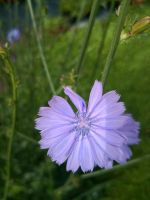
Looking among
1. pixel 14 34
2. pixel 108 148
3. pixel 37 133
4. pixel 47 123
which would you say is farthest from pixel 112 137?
pixel 14 34

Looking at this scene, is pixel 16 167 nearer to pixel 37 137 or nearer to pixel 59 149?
pixel 37 137

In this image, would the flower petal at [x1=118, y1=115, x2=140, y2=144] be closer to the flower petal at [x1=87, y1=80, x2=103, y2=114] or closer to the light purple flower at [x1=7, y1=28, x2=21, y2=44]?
the flower petal at [x1=87, y1=80, x2=103, y2=114]

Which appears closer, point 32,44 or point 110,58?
point 110,58

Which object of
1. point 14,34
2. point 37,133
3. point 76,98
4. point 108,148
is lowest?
point 108,148

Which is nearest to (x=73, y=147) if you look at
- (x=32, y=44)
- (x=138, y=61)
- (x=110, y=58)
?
(x=110, y=58)

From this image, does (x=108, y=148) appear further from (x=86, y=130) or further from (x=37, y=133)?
(x=37, y=133)

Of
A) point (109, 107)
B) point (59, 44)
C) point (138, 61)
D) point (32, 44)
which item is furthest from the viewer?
point (59, 44)

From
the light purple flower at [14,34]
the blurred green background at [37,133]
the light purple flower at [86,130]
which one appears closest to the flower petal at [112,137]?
the light purple flower at [86,130]
